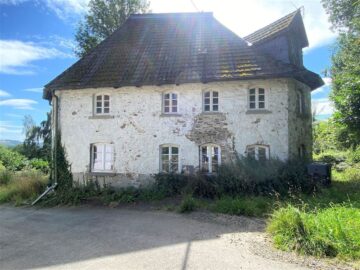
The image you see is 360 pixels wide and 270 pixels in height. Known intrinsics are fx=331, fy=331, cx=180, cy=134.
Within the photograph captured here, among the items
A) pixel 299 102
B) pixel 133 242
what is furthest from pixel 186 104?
pixel 133 242

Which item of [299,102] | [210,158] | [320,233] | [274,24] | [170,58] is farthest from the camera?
[274,24]

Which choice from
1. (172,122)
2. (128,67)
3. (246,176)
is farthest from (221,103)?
(128,67)

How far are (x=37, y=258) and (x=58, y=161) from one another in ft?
32.3

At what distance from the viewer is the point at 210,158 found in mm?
15062

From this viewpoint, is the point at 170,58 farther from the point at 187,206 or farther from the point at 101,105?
the point at 187,206

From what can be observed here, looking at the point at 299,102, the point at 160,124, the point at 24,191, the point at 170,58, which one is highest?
the point at 170,58

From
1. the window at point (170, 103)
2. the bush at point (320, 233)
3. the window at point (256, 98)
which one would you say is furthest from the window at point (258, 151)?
the bush at point (320, 233)

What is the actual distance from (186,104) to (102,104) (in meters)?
4.26

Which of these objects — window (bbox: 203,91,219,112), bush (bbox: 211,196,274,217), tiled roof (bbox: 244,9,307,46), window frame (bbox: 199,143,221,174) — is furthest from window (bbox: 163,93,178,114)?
bush (bbox: 211,196,274,217)

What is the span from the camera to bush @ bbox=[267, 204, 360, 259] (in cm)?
654

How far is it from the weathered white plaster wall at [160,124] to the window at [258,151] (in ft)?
0.76

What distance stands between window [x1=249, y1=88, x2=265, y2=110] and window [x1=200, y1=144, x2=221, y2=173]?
2.46 meters

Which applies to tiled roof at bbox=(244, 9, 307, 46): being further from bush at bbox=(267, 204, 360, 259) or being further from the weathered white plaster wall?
bush at bbox=(267, 204, 360, 259)

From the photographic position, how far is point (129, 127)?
15.8 metres
